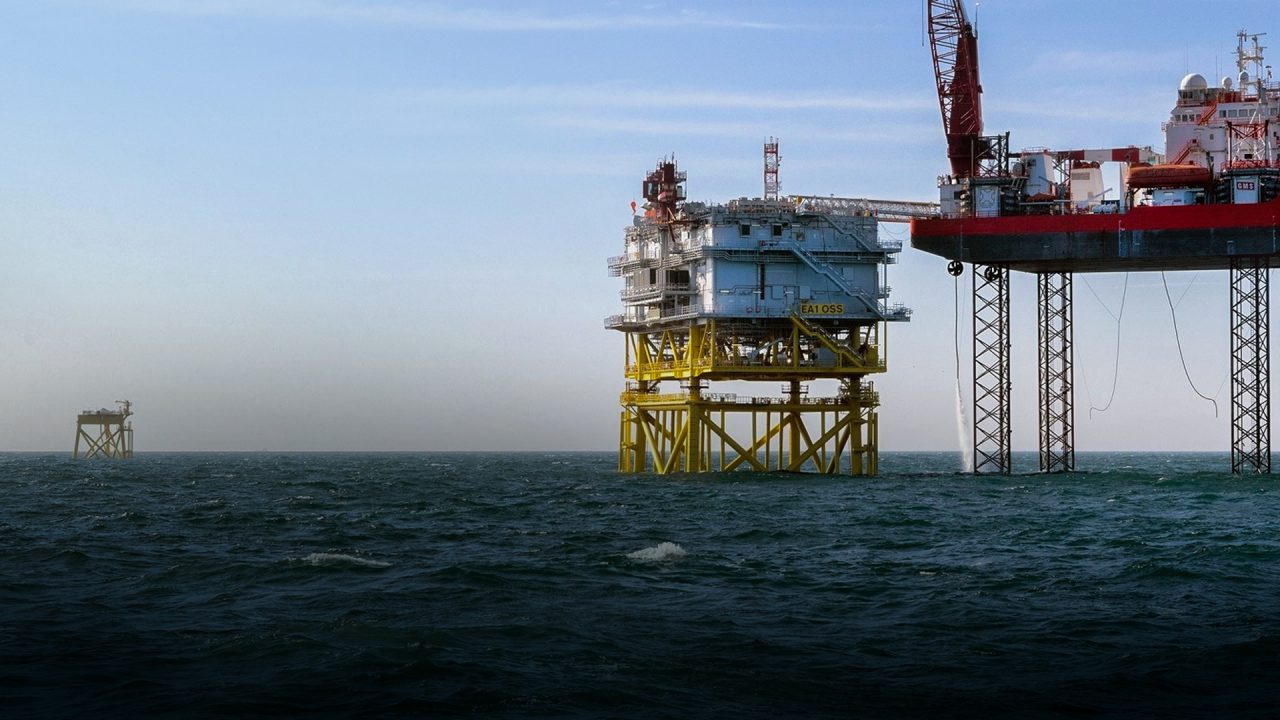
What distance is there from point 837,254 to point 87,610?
5031cm

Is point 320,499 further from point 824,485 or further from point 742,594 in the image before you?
point 742,594

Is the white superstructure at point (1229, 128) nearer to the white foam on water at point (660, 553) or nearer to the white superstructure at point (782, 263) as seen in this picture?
the white superstructure at point (782, 263)

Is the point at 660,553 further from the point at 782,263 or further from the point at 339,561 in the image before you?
the point at 782,263

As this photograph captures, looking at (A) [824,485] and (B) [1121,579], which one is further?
(A) [824,485]

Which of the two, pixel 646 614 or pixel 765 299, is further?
pixel 765 299

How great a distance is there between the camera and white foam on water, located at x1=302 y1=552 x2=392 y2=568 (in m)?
34.0

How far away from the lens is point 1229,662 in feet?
73.8

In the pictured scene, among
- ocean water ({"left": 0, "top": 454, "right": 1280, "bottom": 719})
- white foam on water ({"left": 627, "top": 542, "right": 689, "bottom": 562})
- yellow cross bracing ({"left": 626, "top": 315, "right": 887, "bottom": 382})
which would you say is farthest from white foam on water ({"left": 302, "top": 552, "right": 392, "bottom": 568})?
yellow cross bracing ({"left": 626, "top": 315, "right": 887, "bottom": 382})

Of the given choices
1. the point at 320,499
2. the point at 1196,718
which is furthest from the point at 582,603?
the point at 320,499

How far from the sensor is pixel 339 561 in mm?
34344

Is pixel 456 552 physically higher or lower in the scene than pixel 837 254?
lower

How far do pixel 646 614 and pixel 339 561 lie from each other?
34.2 ft

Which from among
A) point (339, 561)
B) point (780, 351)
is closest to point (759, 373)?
point (780, 351)

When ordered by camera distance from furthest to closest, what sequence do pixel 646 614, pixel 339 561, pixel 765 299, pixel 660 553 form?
pixel 765 299, pixel 660 553, pixel 339 561, pixel 646 614
